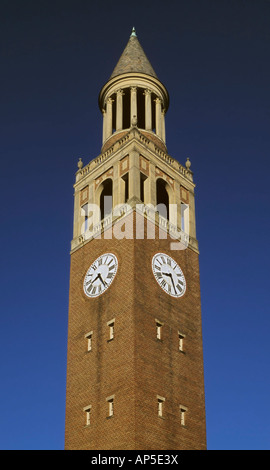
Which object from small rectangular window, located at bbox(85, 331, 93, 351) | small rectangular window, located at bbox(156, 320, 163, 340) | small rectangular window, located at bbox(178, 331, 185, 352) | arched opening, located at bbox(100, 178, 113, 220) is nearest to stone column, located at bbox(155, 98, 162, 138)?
arched opening, located at bbox(100, 178, 113, 220)

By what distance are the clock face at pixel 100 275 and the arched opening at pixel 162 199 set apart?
6.76 meters

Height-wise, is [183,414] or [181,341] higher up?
[181,341]

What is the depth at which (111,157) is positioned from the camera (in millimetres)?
51656

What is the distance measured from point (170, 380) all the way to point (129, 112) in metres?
24.1

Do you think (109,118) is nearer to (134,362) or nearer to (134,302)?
(134,302)

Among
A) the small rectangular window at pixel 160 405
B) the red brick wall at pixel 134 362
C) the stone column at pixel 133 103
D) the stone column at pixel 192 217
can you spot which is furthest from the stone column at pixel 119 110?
the small rectangular window at pixel 160 405

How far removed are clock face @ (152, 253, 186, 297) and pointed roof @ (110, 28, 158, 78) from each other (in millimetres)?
17381

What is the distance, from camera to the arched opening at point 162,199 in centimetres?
5208

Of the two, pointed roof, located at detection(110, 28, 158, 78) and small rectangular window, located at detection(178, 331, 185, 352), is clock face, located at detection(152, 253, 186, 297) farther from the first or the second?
pointed roof, located at detection(110, 28, 158, 78)

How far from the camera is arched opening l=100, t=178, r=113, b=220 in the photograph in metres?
51.4

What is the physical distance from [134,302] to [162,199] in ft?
42.3

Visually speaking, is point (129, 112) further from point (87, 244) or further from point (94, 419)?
point (94, 419)

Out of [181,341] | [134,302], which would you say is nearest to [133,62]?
[134,302]

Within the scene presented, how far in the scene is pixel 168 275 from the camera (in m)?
46.7
